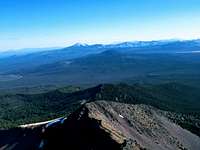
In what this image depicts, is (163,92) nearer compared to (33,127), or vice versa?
(33,127)

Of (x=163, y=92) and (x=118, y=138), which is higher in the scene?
(x=118, y=138)

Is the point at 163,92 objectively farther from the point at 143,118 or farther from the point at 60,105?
the point at 143,118

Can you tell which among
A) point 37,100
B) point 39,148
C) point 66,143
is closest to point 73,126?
point 66,143

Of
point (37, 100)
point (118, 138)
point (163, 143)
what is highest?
point (118, 138)

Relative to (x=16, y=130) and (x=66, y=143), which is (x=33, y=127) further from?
(x=66, y=143)

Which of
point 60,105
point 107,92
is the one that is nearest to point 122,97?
point 107,92

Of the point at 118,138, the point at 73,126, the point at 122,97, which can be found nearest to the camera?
the point at 118,138

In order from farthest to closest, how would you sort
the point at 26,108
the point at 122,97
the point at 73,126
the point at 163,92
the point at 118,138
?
the point at 163,92, the point at 26,108, the point at 122,97, the point at 73,126, the point at 118,138
